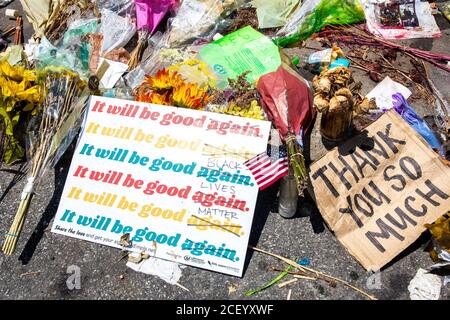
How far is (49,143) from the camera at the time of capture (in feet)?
10.2

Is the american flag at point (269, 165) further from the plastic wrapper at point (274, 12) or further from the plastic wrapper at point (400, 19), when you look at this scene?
the plastic wrapper at point (400, 19)

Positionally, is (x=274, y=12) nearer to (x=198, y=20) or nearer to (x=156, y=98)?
(x=198, y=20)

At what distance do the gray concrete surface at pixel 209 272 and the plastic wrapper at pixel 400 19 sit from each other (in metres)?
2.15

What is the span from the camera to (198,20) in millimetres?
4137

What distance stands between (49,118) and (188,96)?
A: 43.4 inches

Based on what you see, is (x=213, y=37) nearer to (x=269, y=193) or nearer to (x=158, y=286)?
(x=269, y=193)

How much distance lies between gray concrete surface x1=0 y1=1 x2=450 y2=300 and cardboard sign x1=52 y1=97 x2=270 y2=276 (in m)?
0.11

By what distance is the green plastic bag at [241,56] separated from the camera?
3590 millimetres

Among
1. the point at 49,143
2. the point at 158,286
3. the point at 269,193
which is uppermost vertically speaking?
the point at 49,143


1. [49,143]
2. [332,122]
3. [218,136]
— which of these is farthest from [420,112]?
[49,143]

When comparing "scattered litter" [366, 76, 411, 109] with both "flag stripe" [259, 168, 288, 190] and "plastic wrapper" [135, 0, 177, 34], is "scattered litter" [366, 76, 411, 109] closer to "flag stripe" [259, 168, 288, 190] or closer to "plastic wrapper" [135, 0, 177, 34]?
"flag stripe" [259, 168, 288, 190]

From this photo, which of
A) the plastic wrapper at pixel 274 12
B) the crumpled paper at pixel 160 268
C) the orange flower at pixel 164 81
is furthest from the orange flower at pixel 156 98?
the plastic wrapper at pixel 274 12

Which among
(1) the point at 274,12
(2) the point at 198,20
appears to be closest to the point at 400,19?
(1) the point at 274,12

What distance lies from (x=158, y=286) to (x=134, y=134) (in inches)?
46.0
